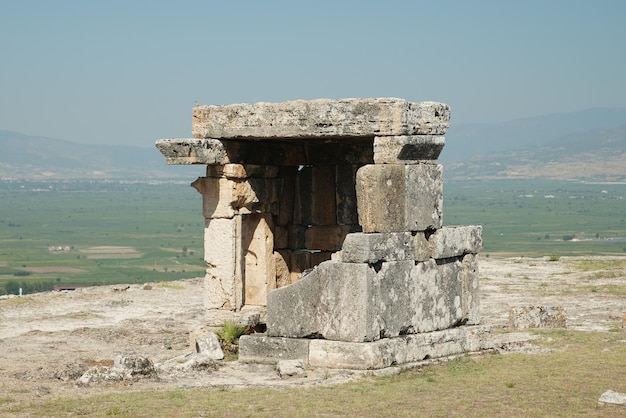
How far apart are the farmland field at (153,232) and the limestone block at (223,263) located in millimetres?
37174

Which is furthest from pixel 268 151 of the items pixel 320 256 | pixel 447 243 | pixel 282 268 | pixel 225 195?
pixel 447 243

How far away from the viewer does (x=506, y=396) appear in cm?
1270

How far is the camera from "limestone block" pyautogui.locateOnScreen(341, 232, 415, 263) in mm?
14180

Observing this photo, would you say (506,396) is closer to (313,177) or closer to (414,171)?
(414,171)

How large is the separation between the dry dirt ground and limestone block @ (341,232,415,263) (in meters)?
1.47

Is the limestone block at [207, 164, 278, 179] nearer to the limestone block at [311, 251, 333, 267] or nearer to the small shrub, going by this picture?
the limestone block at [311, 251, 333, 267]

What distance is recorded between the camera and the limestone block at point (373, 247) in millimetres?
14180

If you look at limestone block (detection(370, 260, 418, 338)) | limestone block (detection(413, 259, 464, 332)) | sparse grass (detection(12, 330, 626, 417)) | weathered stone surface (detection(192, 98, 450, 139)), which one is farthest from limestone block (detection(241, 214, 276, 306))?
sparse grass (detection(12, 330, 626, 417))

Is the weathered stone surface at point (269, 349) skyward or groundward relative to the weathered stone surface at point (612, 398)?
skyward

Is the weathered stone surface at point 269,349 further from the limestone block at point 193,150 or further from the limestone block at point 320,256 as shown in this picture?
the limestone block at point 320,256

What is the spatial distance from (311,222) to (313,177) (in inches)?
28.8

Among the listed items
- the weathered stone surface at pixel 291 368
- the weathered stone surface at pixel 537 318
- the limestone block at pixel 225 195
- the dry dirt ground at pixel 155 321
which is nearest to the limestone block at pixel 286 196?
the limestone block at pixel 225 195

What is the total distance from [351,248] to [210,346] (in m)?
2.75

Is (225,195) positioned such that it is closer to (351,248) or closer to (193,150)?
(193,150)
